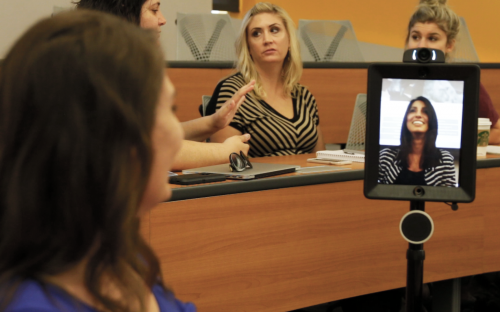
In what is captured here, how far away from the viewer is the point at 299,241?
1.60 metres

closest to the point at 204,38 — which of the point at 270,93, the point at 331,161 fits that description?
the point at 270,93

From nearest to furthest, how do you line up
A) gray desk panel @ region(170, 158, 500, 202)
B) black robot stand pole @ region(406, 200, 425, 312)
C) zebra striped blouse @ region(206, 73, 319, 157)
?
black robot stand pole @ region(406, 200, 425, 312)
gray desk panel @ region(170, 158, 500, 202)
zebra striped blouse @ region(206, 73, 319, 157)

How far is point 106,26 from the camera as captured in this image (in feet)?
1.59

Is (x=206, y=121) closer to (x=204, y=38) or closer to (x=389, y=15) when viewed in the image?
(x=204, y=38)

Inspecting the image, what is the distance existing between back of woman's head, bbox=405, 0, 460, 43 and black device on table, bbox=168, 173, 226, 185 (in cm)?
142

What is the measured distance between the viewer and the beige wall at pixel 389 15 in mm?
5074

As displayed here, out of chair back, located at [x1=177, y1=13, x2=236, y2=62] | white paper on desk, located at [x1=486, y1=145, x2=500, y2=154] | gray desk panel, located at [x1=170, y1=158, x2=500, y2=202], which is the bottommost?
gray desk panel, located at [x1=170, y1=158, x2=500, y2=202]

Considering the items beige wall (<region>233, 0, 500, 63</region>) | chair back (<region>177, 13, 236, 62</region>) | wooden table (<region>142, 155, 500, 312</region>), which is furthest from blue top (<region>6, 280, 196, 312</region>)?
beige wall (<region>233, 0, 500, 63</region>)

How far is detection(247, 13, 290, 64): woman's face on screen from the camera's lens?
8.44 feet

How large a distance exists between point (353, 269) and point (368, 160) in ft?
2.69

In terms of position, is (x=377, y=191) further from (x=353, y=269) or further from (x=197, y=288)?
(x=353, y=269)

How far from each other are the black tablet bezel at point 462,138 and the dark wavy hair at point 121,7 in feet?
2.90

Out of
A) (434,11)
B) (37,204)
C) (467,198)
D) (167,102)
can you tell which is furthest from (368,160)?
(434,11)

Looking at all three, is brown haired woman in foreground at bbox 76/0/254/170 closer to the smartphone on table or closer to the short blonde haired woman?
the smartphone on table
